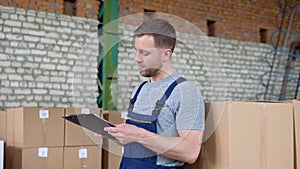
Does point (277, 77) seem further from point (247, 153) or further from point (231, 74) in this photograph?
point (247, 153)

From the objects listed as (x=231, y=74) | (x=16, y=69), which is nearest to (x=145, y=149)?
(x=16, y=69)

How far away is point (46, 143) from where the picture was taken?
9.81 ft

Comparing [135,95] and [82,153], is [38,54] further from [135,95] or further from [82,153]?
[135,95]

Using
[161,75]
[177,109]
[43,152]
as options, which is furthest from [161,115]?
A: [43,152]

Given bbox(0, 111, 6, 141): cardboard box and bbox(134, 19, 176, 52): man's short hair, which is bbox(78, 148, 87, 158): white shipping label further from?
bbox(134, 19, 176, 52): man's short hair

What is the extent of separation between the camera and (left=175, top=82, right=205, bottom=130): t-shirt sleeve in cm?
135

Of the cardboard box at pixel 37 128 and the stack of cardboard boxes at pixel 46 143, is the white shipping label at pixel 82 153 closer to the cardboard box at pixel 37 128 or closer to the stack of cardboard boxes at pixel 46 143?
the stack of cardboard boxes at pixel 46 143

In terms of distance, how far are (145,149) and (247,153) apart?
0.45 m

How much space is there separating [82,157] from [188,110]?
6.51 ft

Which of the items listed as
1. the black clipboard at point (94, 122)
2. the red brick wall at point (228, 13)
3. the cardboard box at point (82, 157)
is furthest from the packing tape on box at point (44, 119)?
the red brick wall at point (228, 13)

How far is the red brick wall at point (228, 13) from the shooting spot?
16.9 feet

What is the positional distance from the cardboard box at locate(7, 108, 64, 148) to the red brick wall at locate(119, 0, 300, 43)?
7.14 ft

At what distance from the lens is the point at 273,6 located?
637 cm

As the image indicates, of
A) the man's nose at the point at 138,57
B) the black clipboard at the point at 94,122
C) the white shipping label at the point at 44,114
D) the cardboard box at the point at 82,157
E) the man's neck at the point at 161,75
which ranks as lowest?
the cardboard box at the point at 82,157
